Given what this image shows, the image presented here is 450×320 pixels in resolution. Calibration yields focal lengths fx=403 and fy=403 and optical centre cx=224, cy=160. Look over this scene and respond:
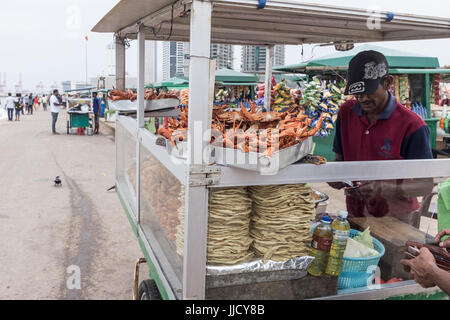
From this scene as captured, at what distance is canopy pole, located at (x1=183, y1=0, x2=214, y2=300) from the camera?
65.3 inches

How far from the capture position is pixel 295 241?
6.39ft

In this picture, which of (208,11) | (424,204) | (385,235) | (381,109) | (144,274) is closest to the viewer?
(208,11)

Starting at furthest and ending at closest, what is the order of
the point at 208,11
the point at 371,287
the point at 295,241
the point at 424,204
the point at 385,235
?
the point at 424,204 < the point at 385,235 < the point at 371,287 < the point at 295,241 < the point at 208,11

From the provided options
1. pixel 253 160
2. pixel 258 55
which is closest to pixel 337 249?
pixel 253 160

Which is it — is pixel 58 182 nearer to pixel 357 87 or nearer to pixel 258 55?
pixel 258 55

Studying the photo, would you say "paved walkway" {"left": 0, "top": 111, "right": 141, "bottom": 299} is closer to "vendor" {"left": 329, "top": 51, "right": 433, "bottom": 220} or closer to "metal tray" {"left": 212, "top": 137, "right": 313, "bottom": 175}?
"vendor" {"left": 329, "top": 51, "right": 433, "bottom": 220}

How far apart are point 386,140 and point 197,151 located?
5.37 feet

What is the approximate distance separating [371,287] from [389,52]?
27.8 ft

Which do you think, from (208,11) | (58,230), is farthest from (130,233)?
(208,11)

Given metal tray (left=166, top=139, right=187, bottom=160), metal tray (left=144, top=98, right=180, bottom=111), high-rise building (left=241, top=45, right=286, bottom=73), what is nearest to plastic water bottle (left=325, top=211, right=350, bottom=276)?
metal tray (left=166, top=139, right=187, bottom=160)

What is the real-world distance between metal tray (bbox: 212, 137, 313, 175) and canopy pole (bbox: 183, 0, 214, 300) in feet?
0.22

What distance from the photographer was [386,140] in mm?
2801
